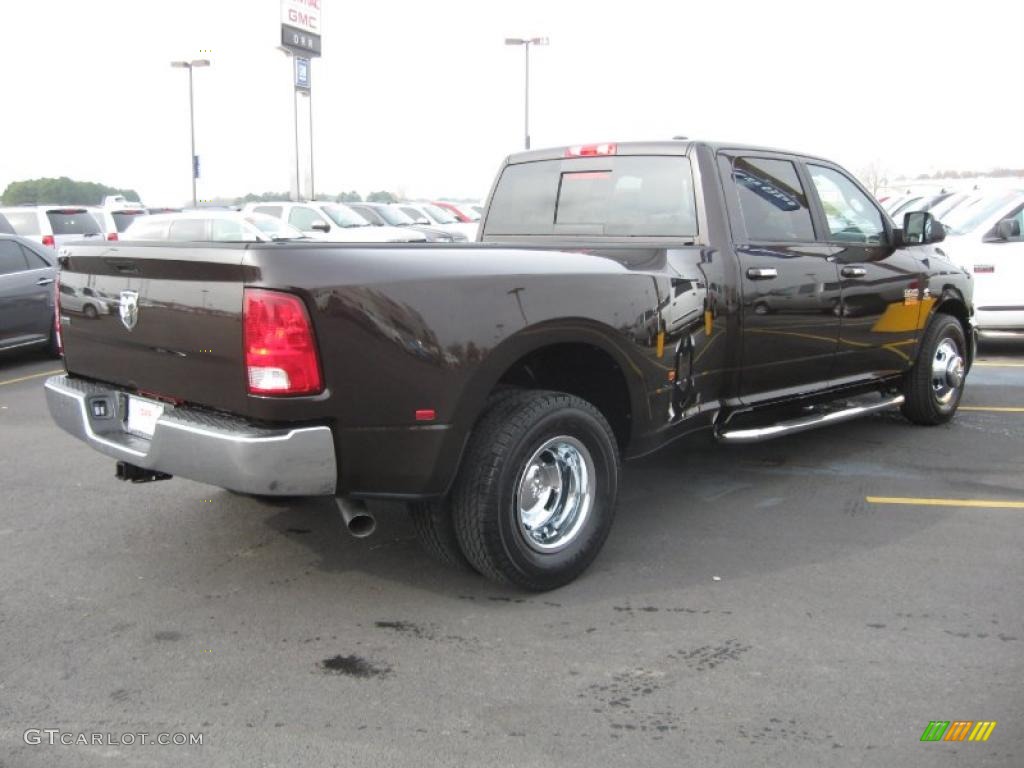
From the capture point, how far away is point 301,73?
39469 mm

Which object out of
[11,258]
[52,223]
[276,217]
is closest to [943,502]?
[11,258]

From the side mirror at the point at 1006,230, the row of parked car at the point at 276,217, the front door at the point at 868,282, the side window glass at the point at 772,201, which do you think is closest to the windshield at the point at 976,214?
the side mirror at the point at 1006,230

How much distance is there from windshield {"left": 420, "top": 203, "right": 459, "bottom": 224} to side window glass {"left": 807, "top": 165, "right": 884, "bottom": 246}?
80.1ft

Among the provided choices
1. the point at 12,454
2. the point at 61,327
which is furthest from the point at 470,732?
the point at 12,454

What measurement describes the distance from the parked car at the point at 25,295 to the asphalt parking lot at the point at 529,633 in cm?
509

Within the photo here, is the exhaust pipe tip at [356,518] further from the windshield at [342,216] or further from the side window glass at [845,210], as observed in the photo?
the windshield at [342,216]

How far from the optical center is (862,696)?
10.0 ft

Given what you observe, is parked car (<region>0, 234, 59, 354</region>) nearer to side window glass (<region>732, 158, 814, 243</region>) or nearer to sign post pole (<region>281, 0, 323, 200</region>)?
side window glass (<region>732, 158, 814, 243</region>)

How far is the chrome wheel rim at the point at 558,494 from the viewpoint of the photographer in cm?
392

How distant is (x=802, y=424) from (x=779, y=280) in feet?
2.74

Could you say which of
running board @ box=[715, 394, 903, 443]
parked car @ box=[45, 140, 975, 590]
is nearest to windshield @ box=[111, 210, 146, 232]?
parked car @ box=[45, 140, 975, 590]

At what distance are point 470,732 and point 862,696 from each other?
125cm

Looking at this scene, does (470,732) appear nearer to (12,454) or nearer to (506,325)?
(506,325)

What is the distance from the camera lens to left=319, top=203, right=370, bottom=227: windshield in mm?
23153
